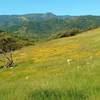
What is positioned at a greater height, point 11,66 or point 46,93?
point 46,93

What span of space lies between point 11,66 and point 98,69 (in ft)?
145

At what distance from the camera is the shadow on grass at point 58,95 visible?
27.5ft

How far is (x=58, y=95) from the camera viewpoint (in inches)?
342

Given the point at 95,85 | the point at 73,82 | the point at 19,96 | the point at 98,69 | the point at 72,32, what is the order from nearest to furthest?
the point at 19,96
the point at 95,85
the point at 73,82
the point at 98,69
the point at 72,32

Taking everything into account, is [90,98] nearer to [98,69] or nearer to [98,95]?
[98,95]

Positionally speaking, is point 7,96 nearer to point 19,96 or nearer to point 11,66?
point 19,96

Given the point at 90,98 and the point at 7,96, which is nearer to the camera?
the point at 90,98

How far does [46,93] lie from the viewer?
8914 millimetres

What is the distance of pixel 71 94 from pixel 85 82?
1.64m

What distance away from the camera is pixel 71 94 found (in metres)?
8.76

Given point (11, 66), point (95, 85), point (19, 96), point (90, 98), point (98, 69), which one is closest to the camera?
point (90, 98)

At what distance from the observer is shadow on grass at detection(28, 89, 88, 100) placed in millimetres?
8383

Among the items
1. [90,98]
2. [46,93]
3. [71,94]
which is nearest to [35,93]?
[46,93]

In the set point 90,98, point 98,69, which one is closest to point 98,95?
point 90,98
